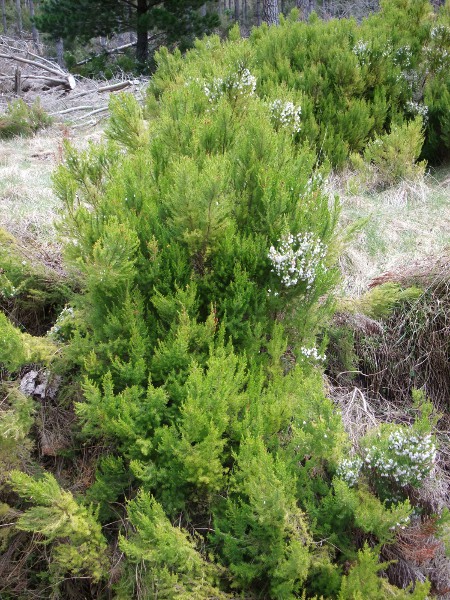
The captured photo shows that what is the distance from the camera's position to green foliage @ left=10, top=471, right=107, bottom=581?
1.92 metres

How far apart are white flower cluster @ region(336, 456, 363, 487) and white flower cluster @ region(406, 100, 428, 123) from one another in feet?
15.7

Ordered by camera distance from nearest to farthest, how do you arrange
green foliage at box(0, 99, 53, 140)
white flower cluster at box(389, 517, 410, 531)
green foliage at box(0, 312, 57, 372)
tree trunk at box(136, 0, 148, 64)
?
white flower cluster at box(389, 517, 410, 531), green foliage at box(0, 312, 57, 372), green foliage at box(0, 99, 53, 140), tree trunk at box(136, 0, 148, 64)

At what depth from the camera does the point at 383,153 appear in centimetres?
516

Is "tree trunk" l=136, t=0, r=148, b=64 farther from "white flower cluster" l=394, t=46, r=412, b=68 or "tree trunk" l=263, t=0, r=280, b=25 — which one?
"white flower cluster" l=394, t=46, r=412, b=68

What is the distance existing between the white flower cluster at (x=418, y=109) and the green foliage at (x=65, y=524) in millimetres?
5569

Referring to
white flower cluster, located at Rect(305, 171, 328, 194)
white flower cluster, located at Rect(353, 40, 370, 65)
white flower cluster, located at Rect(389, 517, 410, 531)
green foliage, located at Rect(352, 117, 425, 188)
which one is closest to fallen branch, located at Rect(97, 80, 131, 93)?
white flower cluster, located at Rect(353, 40, 370, 65)

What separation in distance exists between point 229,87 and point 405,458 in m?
3.17

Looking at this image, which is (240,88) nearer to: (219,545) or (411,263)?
(411,263)

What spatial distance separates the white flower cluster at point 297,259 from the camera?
7.93 feet

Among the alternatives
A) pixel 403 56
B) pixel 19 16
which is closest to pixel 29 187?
pixel 403 56

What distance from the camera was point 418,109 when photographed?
5.75 meters

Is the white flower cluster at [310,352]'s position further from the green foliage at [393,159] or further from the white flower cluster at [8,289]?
the green foliage at [393,159]

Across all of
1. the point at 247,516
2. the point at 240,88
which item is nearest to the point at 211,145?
the point at 240,88

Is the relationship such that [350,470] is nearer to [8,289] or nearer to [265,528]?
[265,528]
